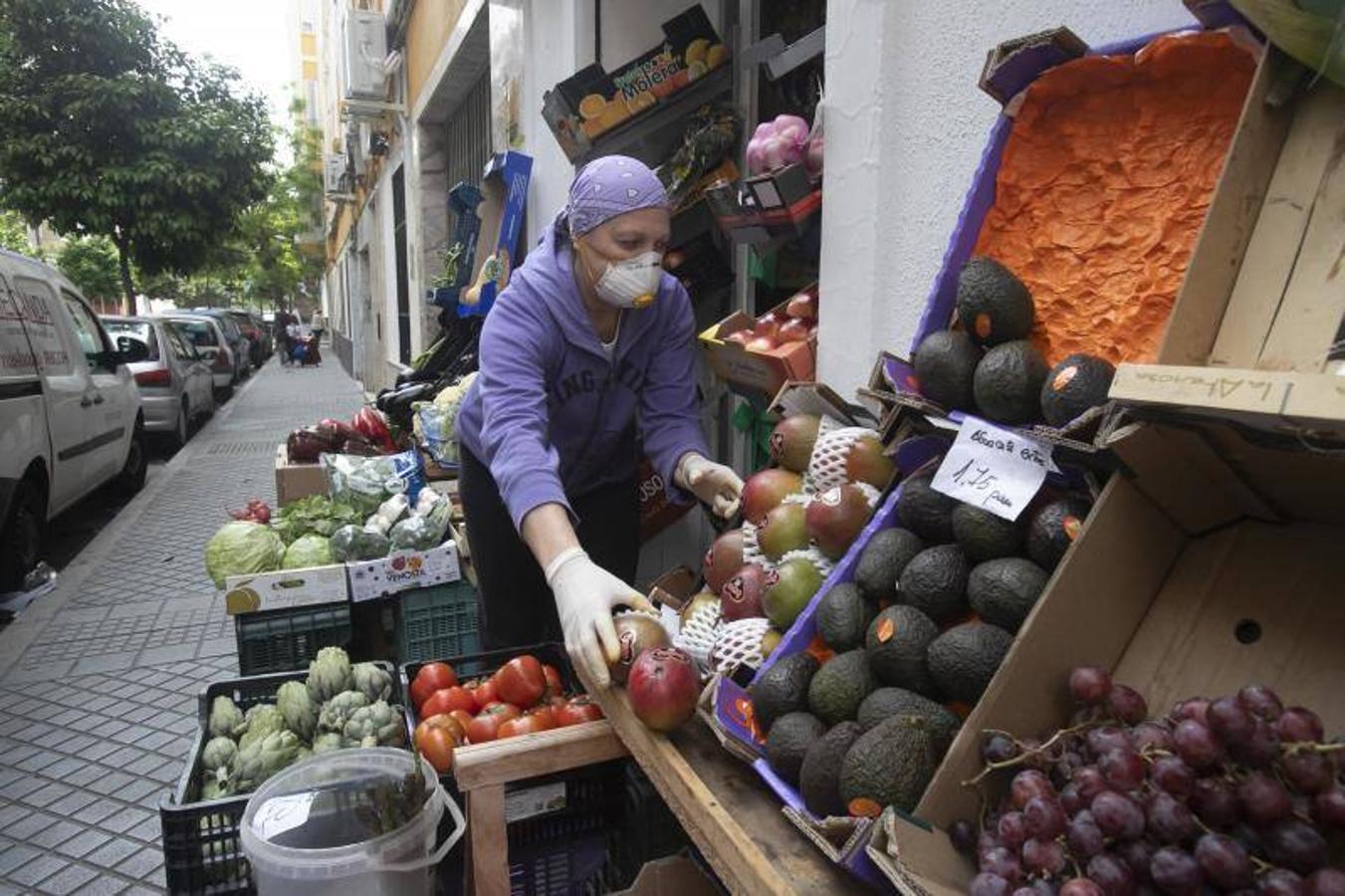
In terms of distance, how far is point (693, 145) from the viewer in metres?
3.78

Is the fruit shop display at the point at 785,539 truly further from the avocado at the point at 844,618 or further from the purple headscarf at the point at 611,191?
the purple headscarf at the point at 611,191

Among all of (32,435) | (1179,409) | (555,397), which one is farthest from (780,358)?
(32,435)

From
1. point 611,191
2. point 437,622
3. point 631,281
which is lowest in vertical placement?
point 437,622

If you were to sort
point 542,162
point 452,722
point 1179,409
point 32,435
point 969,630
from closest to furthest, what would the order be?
1. point 1179,409
2. point 969,630
3. point 452,722
4. point 542,162
5. point 32,435

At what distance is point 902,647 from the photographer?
137 cm

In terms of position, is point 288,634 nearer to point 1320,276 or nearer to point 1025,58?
point 1025,58

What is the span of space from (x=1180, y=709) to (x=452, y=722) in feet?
5.95

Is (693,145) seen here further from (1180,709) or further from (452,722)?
(1180,709)

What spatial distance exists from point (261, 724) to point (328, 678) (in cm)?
22

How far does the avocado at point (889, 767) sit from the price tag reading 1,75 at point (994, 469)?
37 centimetres

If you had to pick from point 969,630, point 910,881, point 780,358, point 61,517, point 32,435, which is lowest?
point 61,517

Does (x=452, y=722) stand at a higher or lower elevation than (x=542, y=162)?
lower

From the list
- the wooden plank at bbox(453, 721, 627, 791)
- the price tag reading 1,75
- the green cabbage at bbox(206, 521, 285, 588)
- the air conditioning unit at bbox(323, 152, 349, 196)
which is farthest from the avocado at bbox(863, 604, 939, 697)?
the air conditioning unit at bbox(323, 152, 349, 196)

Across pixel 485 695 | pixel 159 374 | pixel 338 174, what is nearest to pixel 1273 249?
pixel 485 695
